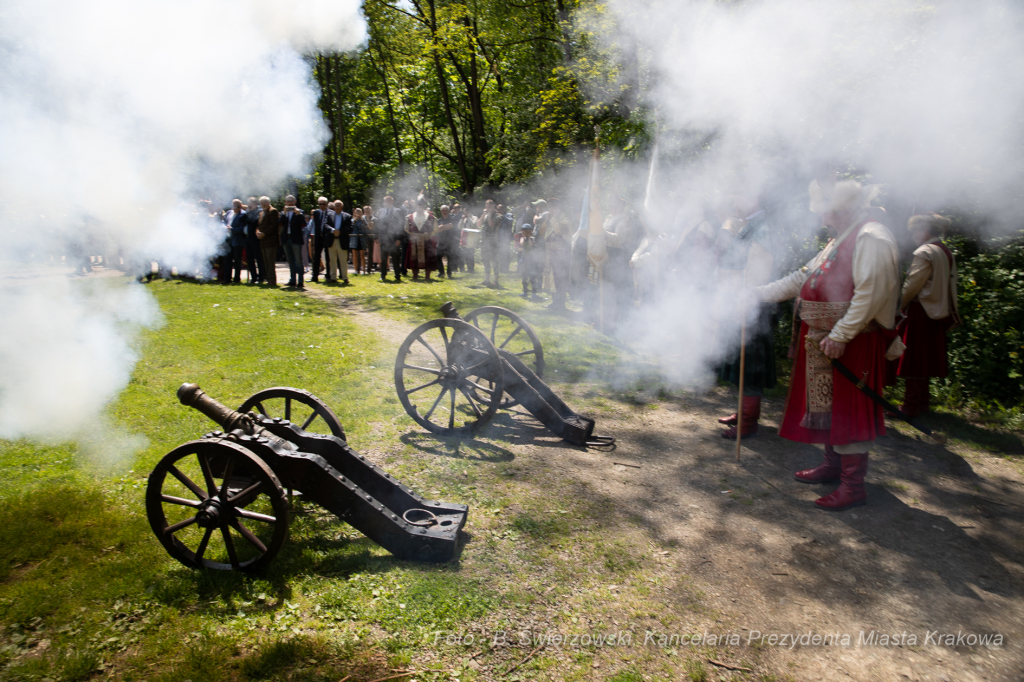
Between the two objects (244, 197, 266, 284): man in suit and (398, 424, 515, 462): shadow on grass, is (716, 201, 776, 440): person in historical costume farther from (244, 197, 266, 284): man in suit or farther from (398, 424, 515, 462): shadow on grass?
(244, 197, 266, 284): man in suit

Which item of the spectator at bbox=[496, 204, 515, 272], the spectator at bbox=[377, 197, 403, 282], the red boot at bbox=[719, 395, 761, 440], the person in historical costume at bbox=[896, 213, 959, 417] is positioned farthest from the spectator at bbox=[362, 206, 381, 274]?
the person in historical costume at bbox=[896, 213, 959, 417]

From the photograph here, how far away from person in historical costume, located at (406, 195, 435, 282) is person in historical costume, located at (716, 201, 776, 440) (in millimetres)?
8954

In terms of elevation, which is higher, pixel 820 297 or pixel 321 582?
pixel 820 297

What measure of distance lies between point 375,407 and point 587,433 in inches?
78.6

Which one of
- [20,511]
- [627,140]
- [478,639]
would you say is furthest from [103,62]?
[627,140]

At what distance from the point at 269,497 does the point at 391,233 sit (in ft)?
37.1

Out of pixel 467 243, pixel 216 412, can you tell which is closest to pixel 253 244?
pixel 467 243

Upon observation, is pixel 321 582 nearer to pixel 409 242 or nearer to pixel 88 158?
pixel 88 158

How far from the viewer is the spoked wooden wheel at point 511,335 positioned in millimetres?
5634

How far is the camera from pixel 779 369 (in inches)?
286

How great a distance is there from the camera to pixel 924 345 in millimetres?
5504

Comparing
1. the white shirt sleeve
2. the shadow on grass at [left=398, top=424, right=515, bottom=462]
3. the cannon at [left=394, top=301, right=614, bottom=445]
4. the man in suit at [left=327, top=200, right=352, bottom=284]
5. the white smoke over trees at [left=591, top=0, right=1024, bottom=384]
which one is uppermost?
the white smoke over trees at [left=591, top=0, right=1024, bottom=384]

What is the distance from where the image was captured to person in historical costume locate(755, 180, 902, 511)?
3654mm

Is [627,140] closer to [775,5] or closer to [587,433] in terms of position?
[775,5]
